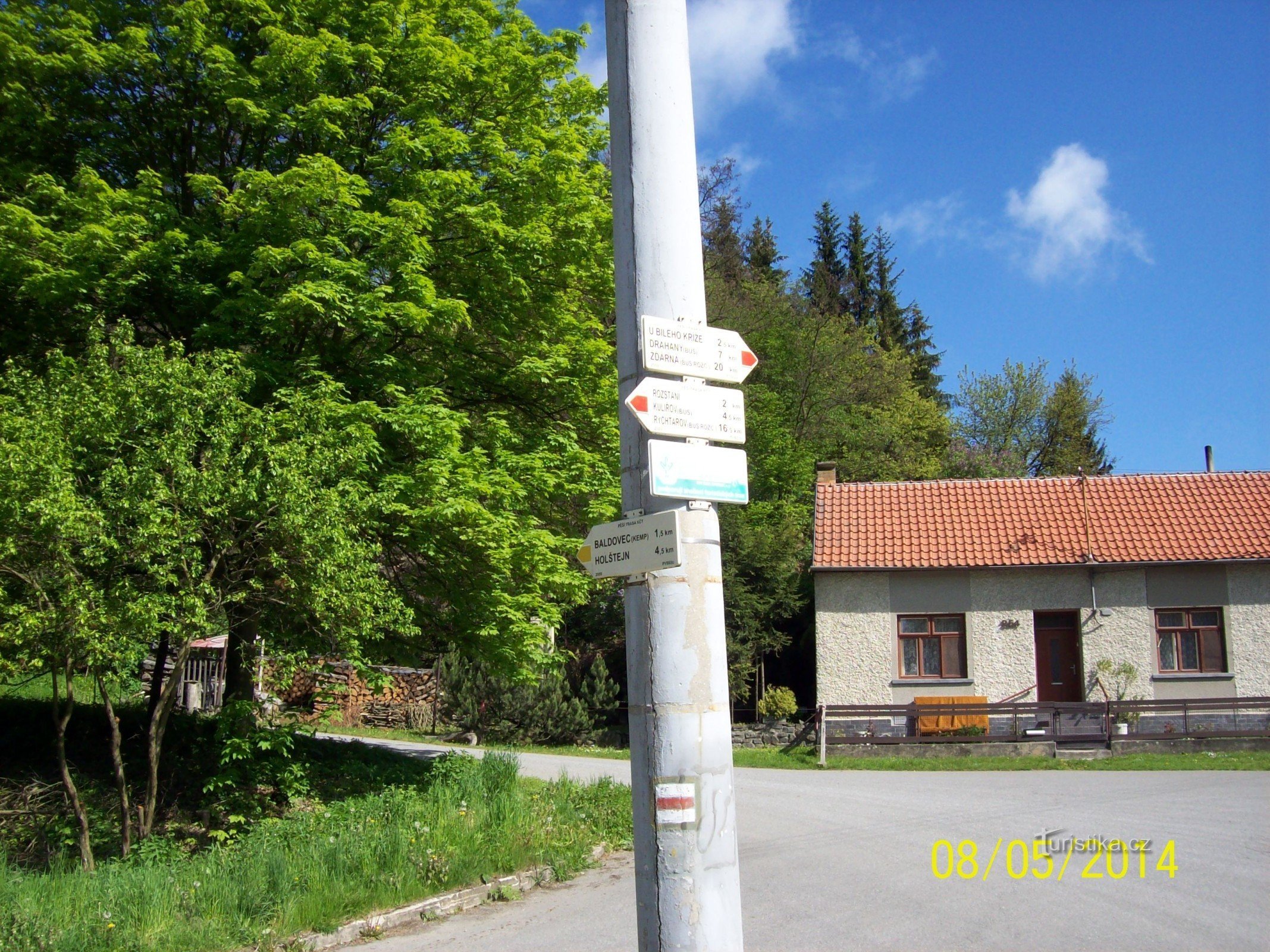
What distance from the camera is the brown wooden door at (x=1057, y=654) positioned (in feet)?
79.5

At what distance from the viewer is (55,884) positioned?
7980mm

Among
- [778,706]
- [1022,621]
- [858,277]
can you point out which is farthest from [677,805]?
[858,277]

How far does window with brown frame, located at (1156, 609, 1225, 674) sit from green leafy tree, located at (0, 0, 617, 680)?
16.5m

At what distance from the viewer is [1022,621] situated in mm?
24234

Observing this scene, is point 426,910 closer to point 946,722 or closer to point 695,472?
point 695,472

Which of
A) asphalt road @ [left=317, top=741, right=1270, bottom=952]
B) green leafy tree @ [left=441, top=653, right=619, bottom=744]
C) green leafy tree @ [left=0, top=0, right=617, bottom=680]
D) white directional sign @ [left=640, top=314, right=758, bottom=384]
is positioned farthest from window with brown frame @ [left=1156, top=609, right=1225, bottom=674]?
white directional sign @ [left=640, top=314, right=758, bottom=384]

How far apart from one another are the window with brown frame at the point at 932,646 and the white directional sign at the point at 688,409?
21.7 metres

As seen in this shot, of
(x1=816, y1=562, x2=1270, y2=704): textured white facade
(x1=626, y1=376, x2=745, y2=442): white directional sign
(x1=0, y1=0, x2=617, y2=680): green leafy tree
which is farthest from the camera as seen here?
(x1=816, y1=562, x2=1270, y2=704): textured white facade

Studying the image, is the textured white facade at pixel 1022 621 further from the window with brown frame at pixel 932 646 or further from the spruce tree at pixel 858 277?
the spruce tree at pixel 858 277

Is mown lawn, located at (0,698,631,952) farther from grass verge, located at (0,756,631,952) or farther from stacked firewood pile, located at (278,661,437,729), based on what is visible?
stacked firewood pile, located at (278,661,437,729)

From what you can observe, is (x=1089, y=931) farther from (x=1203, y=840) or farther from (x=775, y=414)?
(x=775, y=414)

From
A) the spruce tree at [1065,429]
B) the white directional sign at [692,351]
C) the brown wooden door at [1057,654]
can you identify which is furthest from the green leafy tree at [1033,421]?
the white directional sign at [692,351]

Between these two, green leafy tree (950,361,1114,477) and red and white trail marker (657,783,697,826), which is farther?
green leafy tree (950,361,1114,477)
